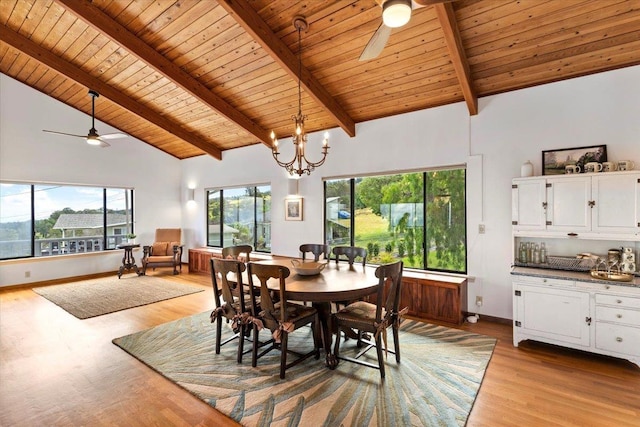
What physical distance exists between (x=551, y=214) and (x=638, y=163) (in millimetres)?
943

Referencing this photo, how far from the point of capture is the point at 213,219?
26.1ft

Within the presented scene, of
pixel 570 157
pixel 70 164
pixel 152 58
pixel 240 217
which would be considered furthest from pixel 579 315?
pixel 70 164

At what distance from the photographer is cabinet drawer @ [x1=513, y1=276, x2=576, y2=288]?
3.06 metres

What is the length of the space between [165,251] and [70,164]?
2.63m

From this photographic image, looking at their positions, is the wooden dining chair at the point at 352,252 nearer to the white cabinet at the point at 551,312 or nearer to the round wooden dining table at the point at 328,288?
the round wooden dining table at the point at 328,288

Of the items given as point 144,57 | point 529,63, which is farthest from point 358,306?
point 144,57

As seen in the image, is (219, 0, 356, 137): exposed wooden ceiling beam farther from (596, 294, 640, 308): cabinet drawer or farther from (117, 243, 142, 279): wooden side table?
(117, 243, 142, 279): wooden side table

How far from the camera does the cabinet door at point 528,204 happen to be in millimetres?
3420

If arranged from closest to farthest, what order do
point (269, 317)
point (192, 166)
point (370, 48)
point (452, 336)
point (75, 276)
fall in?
point (370, 48)
point (269, 317)
point (452, 336)
point (75, 276)
point (192, 166)

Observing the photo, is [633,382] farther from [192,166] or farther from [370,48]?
[192,166]

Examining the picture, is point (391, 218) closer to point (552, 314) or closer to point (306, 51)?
point (552, 314)

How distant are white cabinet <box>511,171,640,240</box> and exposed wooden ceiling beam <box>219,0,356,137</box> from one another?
2.61 meters

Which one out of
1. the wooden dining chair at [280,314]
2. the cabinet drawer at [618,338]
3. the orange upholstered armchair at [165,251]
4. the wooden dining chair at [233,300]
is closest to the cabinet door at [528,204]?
the cabinet drawer at [618,338]

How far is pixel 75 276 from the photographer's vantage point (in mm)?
6738
